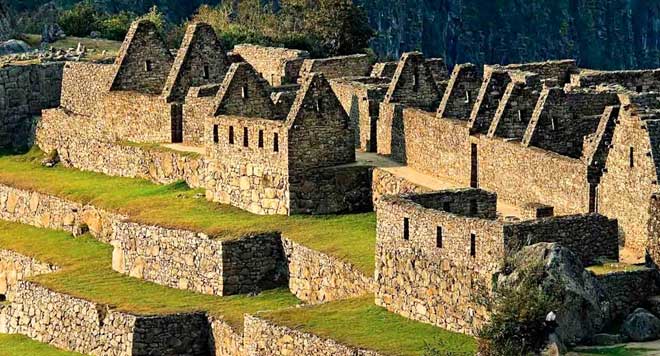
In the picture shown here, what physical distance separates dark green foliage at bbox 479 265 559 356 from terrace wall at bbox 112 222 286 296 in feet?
39.8

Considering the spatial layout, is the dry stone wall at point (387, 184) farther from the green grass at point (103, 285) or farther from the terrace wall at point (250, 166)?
the green grass at point (103, 285)

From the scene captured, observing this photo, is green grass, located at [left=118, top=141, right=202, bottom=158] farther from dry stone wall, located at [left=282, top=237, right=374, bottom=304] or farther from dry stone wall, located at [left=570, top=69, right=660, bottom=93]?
dry stone wall, located at [left=570, top=69, right=660, bottom=93]

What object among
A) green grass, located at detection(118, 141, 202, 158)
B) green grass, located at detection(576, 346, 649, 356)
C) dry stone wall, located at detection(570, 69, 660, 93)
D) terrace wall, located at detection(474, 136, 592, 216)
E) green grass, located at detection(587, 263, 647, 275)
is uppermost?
dry stone wall, located at detection(570, 69, 660, 93)

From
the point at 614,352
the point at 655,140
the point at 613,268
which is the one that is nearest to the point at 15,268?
the point at 655,140

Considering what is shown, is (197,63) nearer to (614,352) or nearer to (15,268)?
(15,268)

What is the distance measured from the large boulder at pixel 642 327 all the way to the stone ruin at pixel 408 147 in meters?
0.62

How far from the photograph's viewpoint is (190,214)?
60062 mm

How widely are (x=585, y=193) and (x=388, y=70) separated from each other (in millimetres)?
17592

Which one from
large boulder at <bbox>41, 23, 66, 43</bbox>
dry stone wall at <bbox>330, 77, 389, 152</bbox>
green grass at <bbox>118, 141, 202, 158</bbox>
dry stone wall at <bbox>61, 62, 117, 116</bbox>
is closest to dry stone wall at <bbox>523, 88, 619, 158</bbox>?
dry stone wall at <bbox>330, 77, 389, 152</bbox>

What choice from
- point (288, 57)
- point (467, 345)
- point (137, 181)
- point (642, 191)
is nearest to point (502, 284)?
point (467, 345)

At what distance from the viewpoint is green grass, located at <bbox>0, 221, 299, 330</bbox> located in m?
55.5

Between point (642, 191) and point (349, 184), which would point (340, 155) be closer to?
point (349, 184)

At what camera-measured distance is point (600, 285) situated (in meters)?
46.4

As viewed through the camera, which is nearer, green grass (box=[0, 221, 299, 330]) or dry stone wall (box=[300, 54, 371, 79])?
A: green grass (box=[0, 221, 299, 330])
